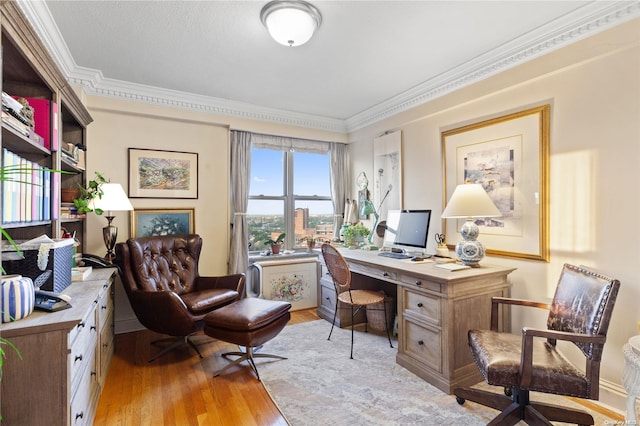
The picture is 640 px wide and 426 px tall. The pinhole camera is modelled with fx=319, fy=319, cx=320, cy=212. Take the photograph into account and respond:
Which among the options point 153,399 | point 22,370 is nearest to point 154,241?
point 153,399

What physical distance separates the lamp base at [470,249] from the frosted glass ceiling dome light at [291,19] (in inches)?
76.0

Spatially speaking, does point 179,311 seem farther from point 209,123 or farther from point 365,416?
point 209,123

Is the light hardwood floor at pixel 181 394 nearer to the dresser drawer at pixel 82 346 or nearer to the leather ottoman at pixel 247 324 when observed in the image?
the leather ottoman at pixel 247 324

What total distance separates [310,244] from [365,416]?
263 cm

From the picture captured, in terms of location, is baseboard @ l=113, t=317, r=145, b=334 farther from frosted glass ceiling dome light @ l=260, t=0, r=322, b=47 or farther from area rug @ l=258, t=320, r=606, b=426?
frosted glass ceiling dome light @ l=260, t=0, r=322, b=47

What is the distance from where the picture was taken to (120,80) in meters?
3.19

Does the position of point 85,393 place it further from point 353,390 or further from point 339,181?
point 339,181

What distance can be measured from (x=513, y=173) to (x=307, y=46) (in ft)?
6.43

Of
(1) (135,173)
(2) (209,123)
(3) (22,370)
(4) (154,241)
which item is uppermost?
(2) (209,123)

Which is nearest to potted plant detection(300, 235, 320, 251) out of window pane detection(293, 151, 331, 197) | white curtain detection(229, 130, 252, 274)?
window pane detection(293, 151, 331, 197)

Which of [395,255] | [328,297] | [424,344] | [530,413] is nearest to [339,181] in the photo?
[328,297]

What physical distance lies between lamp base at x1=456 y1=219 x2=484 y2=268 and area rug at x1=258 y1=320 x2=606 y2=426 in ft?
3.25

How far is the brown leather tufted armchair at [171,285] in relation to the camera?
2646 mm

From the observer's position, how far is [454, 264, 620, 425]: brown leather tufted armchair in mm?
1614
